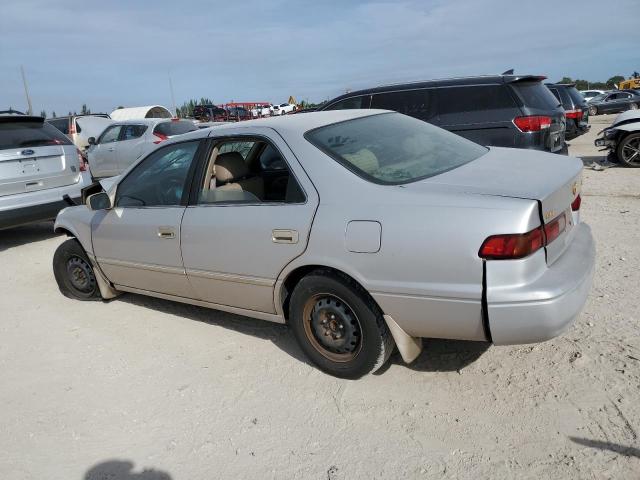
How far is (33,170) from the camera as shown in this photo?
23.0 feet

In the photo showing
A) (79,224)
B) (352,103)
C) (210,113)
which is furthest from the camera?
(210,113)

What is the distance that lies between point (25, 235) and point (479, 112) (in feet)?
23.2

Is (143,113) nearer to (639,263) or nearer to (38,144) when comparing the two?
(38,144)

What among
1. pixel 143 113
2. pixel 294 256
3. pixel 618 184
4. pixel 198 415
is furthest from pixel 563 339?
pixel 143 113

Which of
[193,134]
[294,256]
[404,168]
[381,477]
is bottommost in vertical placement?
[381,477]

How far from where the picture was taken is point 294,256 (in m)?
3.13

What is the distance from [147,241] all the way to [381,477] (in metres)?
2.53

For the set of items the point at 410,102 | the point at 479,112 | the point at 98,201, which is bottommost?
the point at 98,201

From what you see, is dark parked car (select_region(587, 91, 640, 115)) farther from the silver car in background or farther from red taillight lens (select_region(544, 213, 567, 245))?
red taillight lens (select_region(544, 213, 567, 245))

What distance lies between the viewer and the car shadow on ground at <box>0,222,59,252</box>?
7743 millimetres

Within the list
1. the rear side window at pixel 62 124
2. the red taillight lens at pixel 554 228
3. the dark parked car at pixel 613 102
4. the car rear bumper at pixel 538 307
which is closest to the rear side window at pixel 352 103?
the red taillight lens at pixel 554 228

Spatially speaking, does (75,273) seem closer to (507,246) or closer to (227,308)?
(227,308)

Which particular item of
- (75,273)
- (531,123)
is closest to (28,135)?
(75,273)

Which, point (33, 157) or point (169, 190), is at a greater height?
point (33, 157)
